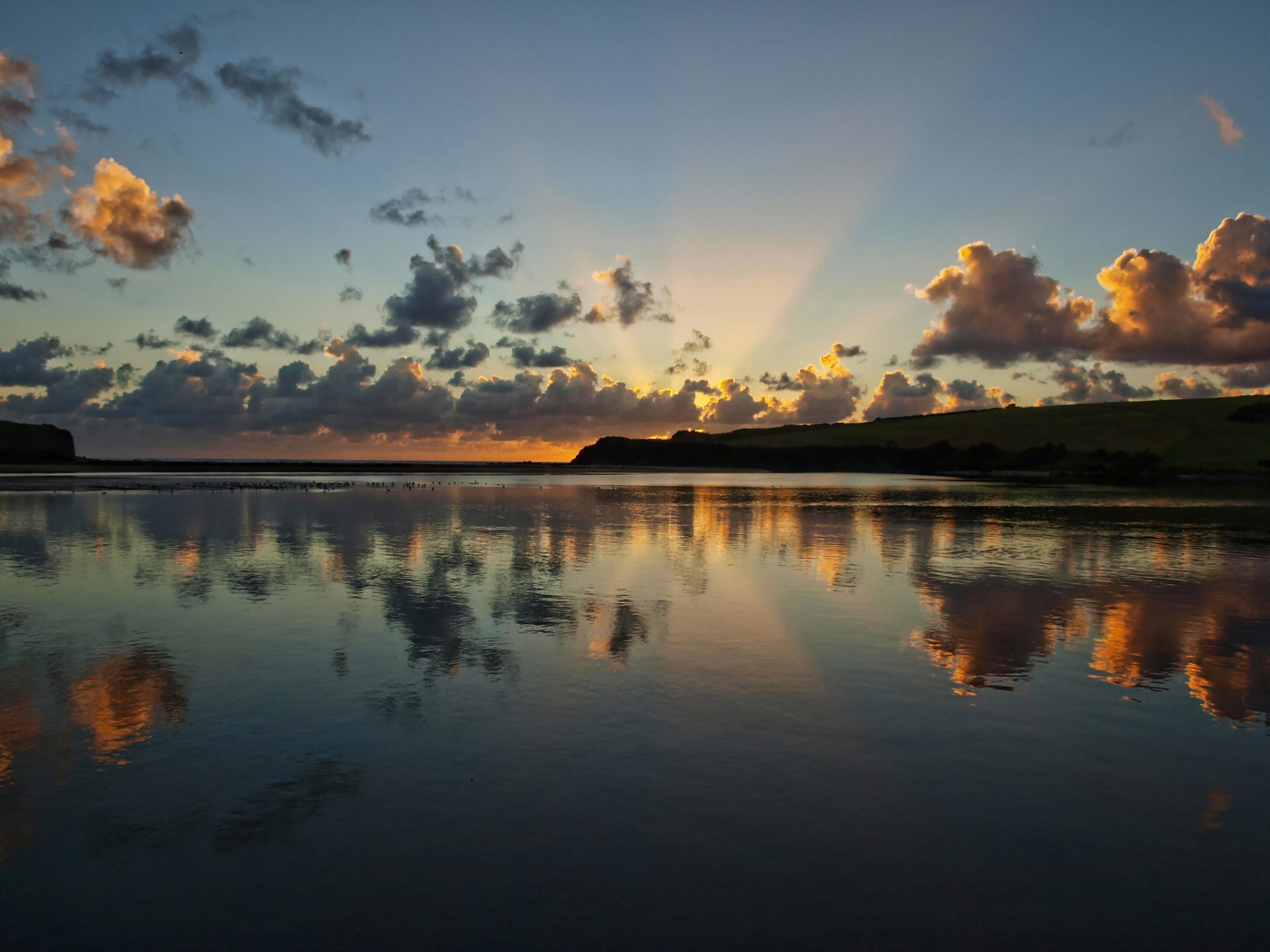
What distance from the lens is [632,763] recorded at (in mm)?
10867

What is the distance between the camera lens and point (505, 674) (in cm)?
1509

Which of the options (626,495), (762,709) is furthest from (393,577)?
(626,495)

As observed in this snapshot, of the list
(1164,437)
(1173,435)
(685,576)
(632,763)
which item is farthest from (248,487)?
(1173,435)

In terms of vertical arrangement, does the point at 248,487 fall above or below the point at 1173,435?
below

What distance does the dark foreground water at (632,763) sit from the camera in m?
7.63

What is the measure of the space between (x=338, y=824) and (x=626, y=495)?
72333 millimetres

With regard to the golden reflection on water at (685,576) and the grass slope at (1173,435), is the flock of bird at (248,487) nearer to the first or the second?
the golden reflection on water at (685,576)

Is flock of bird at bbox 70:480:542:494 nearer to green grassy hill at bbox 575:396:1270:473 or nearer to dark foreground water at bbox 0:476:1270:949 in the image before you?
dark foreground water at bbox 0:476:1270:949

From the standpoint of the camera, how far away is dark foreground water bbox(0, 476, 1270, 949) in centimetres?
763

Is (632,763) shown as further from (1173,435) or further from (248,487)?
(1173,435)

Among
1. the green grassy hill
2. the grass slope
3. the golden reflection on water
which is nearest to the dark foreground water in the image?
the golden reflection on water

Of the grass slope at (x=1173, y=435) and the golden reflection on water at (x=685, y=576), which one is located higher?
the grass slope at (x=1173, y=435)

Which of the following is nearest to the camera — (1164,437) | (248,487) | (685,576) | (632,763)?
(632,763)

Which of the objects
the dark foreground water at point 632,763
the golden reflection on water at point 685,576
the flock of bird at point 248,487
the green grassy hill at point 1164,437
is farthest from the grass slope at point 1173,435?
the dark foreground water at point 632,763
